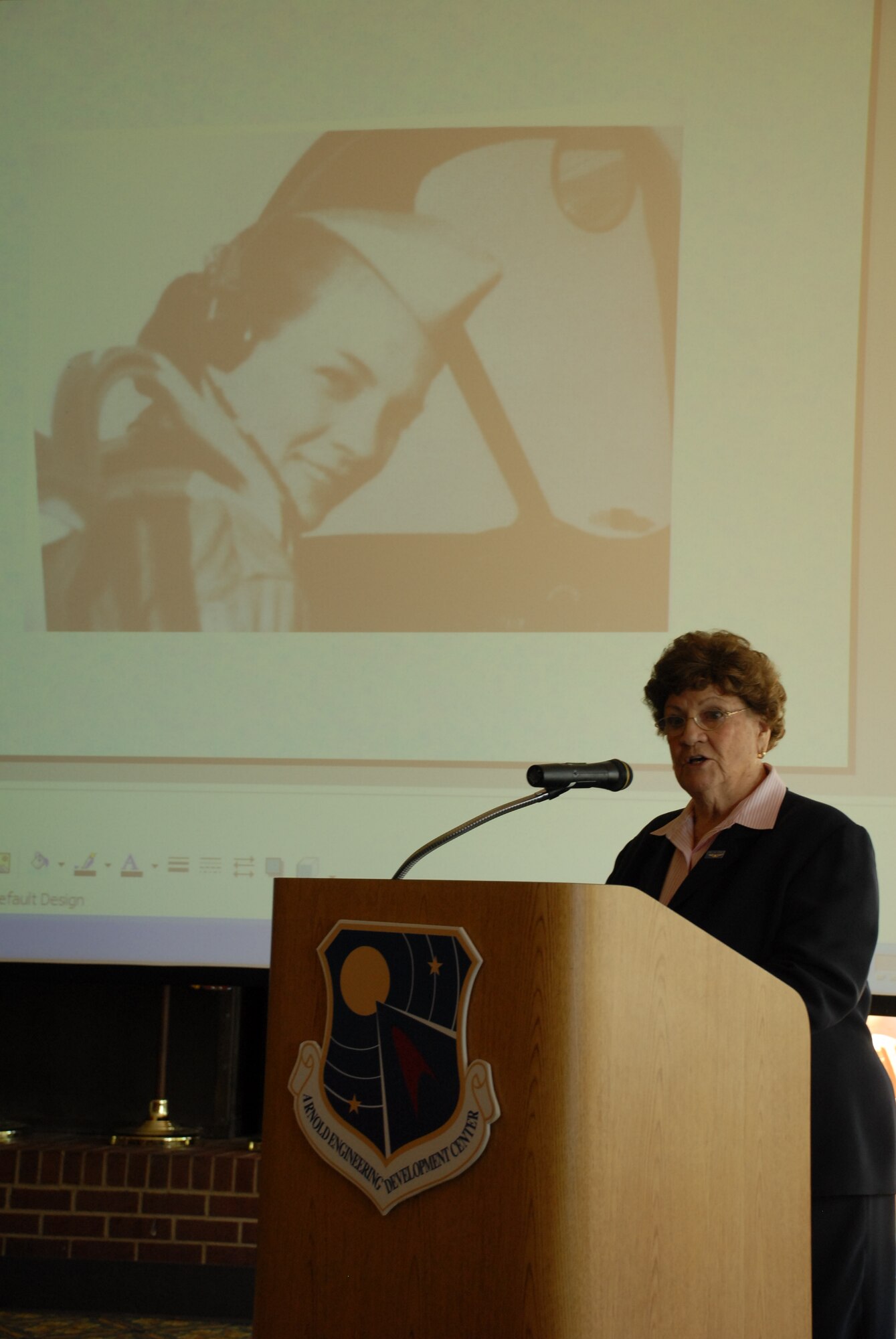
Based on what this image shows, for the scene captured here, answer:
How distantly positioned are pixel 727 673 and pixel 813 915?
0.49 meters

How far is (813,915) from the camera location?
71.2 inches

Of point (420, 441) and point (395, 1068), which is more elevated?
point (420, 441)

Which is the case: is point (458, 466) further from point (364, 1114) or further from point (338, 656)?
point (364, 1114)

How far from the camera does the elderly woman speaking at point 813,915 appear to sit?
5.83ft

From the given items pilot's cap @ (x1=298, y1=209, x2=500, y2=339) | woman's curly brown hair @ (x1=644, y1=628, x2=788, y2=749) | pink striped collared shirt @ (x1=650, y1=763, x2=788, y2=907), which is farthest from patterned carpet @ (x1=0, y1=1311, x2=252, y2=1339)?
pilot's cap @ (x1=298, y1=209, x2=500, y2=339)

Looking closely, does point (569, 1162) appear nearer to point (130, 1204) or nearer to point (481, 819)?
point (481, 819)

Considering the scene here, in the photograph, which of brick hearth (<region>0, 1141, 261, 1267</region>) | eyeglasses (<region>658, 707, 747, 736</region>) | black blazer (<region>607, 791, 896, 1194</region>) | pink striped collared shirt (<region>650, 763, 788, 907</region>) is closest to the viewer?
black blazer (<region>607, 791, 896, 1194</region>)

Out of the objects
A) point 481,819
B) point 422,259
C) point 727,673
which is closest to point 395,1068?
point 481,819

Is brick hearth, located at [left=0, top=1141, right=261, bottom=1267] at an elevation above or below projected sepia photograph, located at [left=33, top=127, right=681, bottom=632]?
below

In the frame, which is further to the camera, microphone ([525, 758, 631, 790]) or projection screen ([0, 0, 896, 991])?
projection screen ([0, 0, 896, 991])

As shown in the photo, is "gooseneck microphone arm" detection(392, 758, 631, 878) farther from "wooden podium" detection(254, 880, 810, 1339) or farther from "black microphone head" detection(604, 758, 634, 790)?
"wooden podium" detection(254, 880, 810, 1339)

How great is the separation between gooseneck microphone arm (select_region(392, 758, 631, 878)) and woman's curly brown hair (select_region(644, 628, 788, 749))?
0.35 m

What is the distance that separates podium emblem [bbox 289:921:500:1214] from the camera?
1427mm

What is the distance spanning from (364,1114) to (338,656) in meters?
1.92
